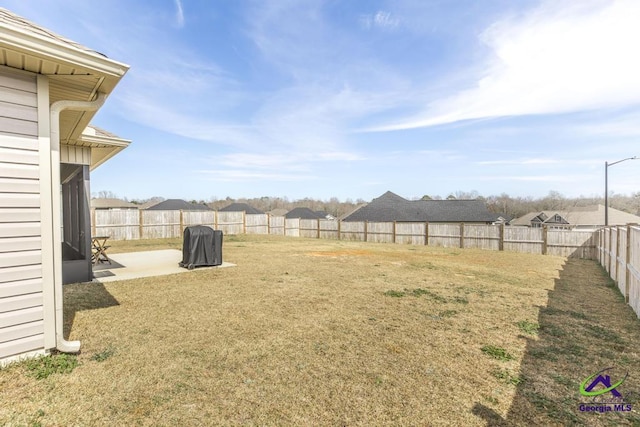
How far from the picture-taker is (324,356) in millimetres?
3570

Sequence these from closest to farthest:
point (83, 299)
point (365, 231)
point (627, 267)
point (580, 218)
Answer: point (83, 299)
point (627, 267)
point (365, 231)
point (580, 218)

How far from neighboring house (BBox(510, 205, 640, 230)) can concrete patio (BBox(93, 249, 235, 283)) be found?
1500 inches

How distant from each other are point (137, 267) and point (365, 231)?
14837 millimetres

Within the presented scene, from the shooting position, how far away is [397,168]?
42.3m

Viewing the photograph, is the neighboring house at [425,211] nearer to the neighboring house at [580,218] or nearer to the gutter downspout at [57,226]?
the neighboring house at [580,218]

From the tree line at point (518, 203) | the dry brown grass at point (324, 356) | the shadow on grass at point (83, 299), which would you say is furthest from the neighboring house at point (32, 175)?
the tree line at point (518, 203)

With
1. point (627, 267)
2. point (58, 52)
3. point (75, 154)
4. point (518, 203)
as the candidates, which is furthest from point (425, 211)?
point (518, 203)

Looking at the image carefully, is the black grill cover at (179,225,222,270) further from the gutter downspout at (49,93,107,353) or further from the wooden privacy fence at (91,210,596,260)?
the wooden privacy fence at (91,210,596,260)

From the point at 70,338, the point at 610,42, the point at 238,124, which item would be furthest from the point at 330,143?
the point at 70,338

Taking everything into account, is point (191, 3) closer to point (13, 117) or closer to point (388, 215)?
point (13, 117)

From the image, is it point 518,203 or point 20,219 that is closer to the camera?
point 20,219

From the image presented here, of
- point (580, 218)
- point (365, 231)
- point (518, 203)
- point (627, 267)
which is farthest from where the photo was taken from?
point (518, 203)

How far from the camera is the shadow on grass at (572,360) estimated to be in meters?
2.55

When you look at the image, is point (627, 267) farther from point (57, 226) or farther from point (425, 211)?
point (425, 211)
